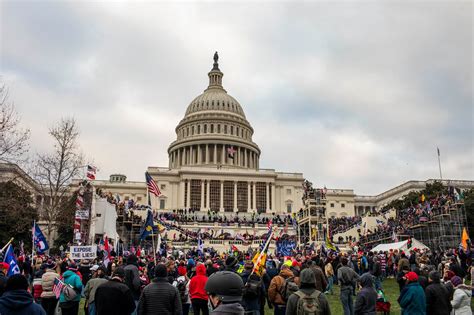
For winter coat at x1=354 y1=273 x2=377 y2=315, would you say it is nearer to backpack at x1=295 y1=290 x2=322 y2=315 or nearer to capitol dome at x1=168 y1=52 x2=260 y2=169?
backpack at x1=295 y1=290 x2=322 y2=315

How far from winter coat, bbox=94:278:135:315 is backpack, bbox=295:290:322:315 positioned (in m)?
3.23

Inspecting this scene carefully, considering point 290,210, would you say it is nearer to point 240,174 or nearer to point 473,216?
point 240,174

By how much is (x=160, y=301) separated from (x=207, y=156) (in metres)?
96.3

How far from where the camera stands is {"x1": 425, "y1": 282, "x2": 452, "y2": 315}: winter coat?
922 centimetres

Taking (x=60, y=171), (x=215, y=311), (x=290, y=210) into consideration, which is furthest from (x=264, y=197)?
(x=215, y=311)

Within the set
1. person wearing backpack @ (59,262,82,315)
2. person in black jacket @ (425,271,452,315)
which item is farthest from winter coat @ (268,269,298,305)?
person wearing backpack @ (59,262,82,315)

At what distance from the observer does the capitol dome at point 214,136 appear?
104688 millimetres

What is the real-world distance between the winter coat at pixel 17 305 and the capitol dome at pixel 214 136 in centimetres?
9468

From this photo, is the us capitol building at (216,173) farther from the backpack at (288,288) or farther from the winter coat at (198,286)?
the backpack at (288,288)

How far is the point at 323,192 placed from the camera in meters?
53.4

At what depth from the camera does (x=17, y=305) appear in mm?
5941

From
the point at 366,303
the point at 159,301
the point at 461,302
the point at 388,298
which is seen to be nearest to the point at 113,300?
the point at 159,301

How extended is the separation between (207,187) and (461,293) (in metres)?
81.9

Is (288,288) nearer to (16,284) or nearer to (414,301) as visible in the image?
(414,301)
